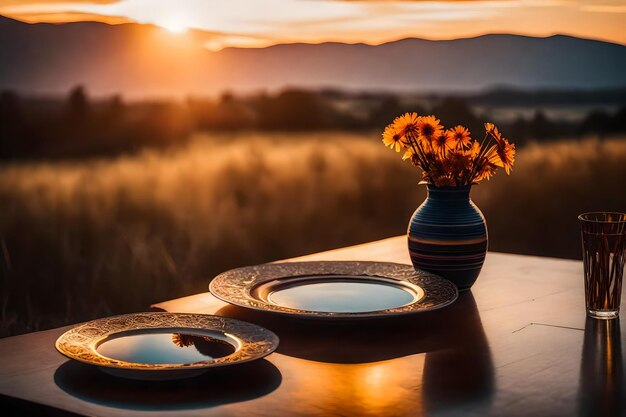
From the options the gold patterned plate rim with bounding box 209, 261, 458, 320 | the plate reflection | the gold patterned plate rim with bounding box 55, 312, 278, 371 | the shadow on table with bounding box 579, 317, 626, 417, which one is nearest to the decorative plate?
the gold patterned plate rim with bounding box 55, 312, 278, 371

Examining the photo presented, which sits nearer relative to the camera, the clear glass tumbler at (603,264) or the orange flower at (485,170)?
the clear glass tumbler at (603,264)

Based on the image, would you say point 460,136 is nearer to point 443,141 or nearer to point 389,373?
point 443,141

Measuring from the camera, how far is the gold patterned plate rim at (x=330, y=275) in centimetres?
142

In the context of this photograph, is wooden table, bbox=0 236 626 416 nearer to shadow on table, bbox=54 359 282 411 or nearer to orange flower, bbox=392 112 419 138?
shadow on table, bbox=54 359 282 411

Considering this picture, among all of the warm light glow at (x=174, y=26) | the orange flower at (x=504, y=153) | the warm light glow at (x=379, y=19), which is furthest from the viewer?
the warm light glow at (x=379, y=19)

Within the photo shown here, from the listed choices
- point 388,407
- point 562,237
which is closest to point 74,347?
point 388,407

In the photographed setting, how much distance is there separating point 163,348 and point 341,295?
458 mm

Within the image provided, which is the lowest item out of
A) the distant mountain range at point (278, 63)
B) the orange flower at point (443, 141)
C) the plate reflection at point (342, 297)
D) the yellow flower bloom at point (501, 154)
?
the plate reflection at point (342, 297)

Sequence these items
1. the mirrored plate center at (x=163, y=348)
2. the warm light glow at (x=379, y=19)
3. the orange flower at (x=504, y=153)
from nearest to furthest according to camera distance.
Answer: the mirrored plate center at (x=163, y=348)
the orange flower at (x=504, y=153)
the warm light glow at (x=379, y=19)

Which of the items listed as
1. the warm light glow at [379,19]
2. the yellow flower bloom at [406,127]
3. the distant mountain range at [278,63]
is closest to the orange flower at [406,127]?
the yellow flower bloom at [406,127]

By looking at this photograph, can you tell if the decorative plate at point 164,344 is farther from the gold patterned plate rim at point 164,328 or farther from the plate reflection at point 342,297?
the plate reflection at point 342,297

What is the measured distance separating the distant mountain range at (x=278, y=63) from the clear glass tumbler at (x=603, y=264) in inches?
115

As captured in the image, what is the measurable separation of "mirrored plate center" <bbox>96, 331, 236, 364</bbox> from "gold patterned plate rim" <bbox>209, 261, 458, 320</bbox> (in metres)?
0.17

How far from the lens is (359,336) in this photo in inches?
55.7
